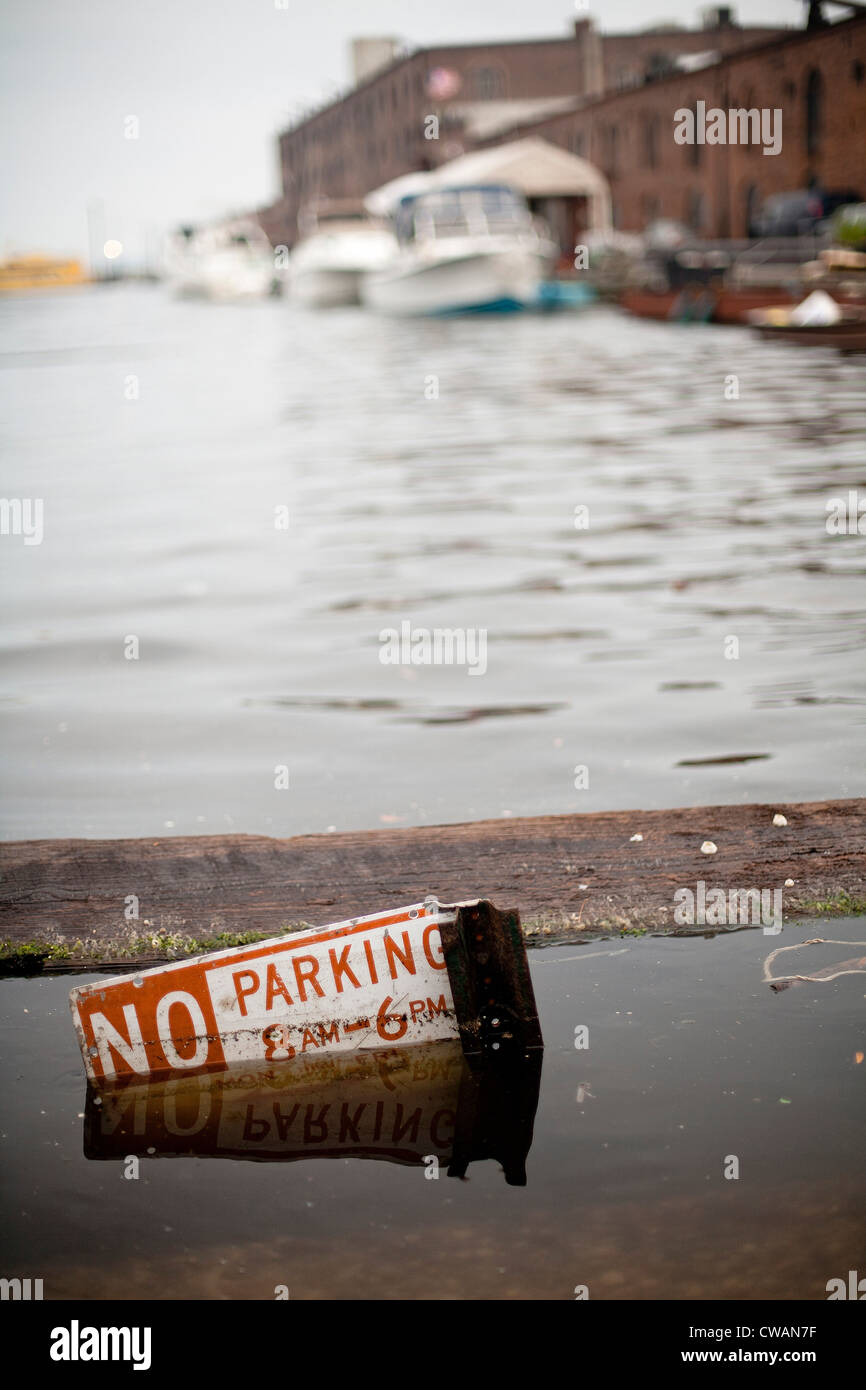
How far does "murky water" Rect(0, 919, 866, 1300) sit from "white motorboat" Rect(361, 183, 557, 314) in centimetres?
4219

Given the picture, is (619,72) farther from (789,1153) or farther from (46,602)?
(789,1153)

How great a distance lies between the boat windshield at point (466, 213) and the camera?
154ft

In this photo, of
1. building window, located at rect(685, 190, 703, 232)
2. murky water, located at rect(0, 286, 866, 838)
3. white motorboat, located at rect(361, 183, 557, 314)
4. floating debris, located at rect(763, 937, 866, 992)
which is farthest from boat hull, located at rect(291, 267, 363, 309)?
floating debris, located at rect(763, 937, 866, 992)

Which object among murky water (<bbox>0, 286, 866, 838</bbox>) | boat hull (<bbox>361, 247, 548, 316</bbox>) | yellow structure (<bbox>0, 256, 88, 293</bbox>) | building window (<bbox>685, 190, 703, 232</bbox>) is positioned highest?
yellow structure (<bbox>0, 256, 88, 293</bbox>)

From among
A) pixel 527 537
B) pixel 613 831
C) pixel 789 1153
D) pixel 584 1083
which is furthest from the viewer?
pixel 527 537

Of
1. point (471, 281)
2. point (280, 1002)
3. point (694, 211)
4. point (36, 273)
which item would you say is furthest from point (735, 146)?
point (36, 273)

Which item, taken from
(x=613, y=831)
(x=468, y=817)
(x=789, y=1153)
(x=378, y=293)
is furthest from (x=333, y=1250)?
(x=378, y=293)

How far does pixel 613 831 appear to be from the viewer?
4.98 m

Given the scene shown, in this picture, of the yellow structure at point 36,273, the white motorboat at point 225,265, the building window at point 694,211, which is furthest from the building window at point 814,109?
the yellow structure at point 36,273

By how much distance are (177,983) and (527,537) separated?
8.36 meters

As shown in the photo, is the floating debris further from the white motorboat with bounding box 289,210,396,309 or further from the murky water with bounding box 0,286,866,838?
the white motorboat with bounding box 289,210,396,309

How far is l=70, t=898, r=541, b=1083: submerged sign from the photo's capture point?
361 centimetres

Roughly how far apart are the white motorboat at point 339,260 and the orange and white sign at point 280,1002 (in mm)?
55599

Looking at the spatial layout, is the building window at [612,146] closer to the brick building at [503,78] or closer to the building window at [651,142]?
the building window at [651,142]
